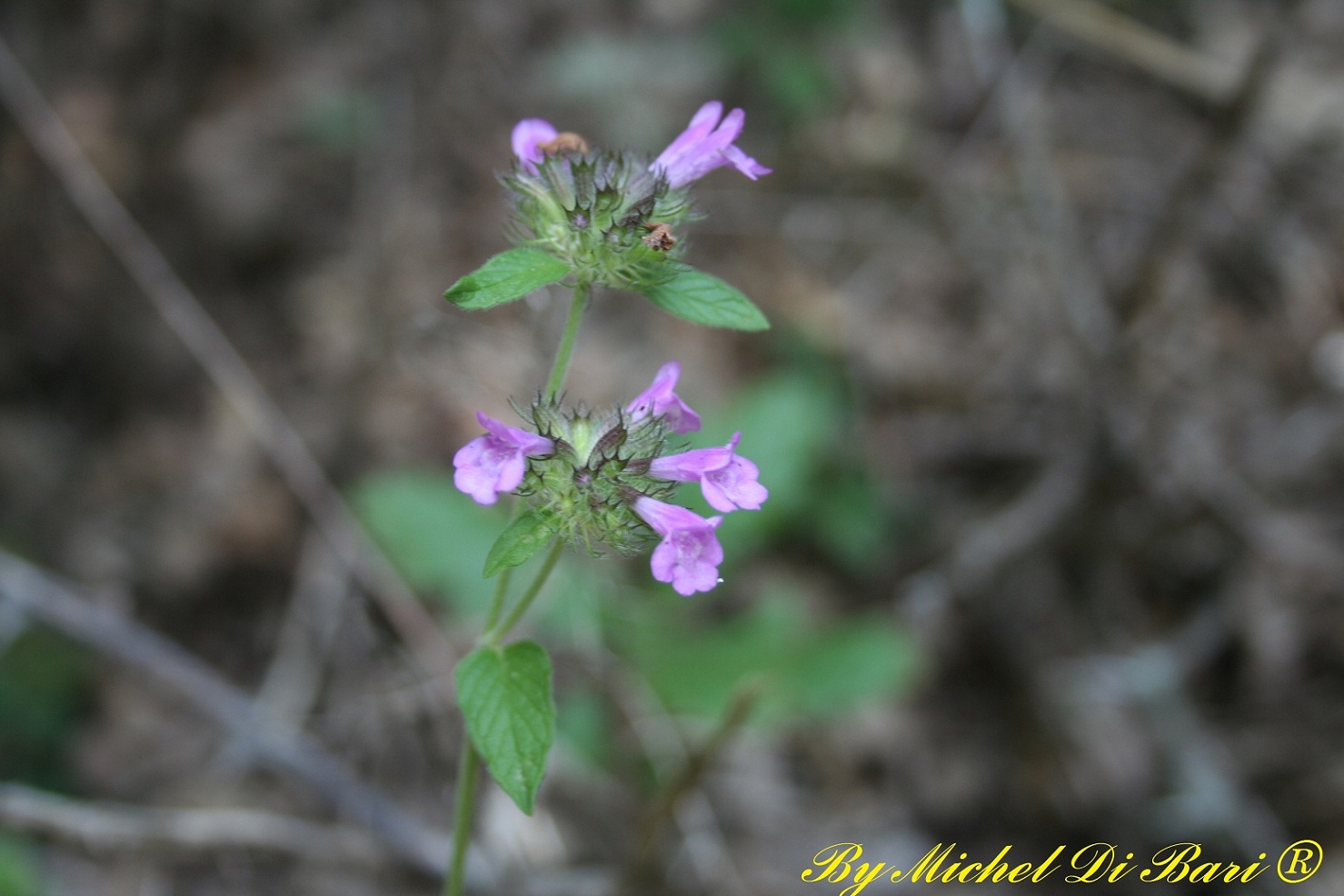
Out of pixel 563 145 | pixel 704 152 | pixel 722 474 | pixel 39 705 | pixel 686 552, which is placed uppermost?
pixel 39 705

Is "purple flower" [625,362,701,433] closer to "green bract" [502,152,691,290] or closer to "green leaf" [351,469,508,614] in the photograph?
"green bract" [502,152,691,290]

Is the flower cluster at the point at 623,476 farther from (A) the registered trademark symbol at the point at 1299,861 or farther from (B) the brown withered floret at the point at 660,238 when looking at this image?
(A) the registered trademark symbol at the point at 1299,861

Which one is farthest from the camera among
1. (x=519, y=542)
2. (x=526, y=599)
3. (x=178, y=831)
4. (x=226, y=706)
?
(x=226, y=706)

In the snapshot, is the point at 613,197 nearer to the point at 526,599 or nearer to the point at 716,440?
the point at 526,599

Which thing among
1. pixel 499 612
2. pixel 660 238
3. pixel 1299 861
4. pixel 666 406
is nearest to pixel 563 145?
pixel 660 238

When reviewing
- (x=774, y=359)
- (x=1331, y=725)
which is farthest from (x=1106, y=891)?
(x=774, y=359)
